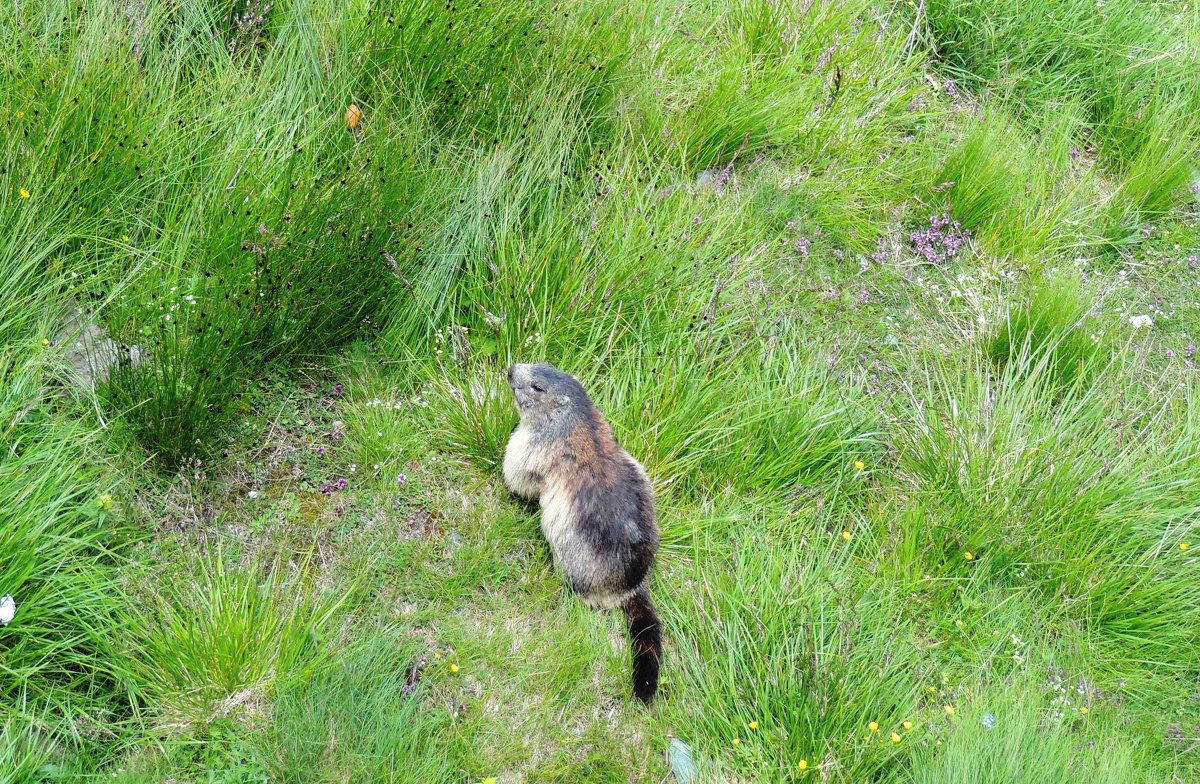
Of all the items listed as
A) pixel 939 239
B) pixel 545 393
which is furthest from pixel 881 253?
pixel 545 393

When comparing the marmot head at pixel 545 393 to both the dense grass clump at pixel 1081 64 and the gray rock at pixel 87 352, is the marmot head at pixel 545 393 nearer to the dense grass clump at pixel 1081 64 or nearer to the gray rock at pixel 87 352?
the gray rock at pixel 87 352

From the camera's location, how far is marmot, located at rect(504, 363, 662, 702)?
389cm

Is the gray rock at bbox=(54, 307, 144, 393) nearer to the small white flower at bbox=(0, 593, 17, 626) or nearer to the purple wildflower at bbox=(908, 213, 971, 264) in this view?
the small white flower at bbox=(0, 593, 17, 626)

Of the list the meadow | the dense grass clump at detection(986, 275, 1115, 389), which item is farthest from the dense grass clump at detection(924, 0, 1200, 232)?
the dense grass clump at detection(986, 275, 1115, 389)

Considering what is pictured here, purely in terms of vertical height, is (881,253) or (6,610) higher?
(881,253)

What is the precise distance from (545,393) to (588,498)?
523 mm

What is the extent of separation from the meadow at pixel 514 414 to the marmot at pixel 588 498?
0.11m

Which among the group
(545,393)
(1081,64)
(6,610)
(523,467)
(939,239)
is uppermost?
(1081,64)

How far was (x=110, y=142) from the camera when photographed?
4.20 m

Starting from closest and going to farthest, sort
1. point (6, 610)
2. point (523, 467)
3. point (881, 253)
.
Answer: point (6, 610) → point (523, 467) → point (881, 253)

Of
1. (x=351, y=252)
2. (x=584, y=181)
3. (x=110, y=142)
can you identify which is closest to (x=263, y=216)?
(x=351, y=252)

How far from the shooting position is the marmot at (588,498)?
389cm

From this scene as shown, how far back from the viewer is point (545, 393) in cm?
415

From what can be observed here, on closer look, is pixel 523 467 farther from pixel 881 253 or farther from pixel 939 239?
pixel 939 239
